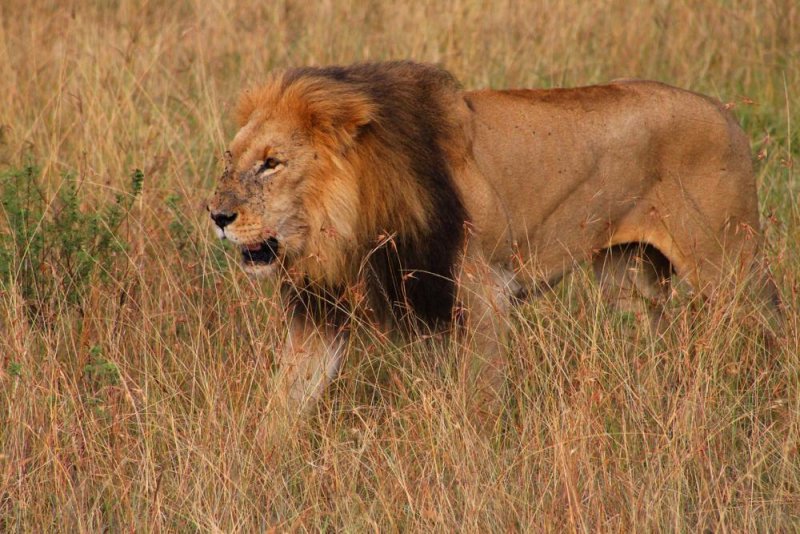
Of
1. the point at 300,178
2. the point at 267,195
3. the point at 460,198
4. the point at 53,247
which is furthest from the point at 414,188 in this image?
the point at 53,247

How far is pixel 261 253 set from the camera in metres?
4.02

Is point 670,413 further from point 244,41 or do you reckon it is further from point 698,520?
point 244,41

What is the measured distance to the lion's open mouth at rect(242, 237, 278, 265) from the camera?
398 centimetres

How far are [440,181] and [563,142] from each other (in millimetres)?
580

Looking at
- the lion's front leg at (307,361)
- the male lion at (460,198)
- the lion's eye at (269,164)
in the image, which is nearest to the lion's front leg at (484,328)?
the male lion at (460,198)

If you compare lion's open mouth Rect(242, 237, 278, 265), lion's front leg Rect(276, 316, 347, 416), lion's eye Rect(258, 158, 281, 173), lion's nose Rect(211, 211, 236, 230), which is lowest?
lion's front leg Rect(276, 316, 347, 416)

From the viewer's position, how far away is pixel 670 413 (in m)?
3.66

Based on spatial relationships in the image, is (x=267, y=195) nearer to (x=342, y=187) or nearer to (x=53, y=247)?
(x=342, y=187)

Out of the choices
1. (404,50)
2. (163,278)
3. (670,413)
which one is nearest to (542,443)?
(670,413)

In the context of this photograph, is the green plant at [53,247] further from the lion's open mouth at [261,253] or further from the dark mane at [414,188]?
the dark mane at [414,188]

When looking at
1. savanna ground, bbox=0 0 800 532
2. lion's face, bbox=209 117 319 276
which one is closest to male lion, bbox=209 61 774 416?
lion's face, bbox=209 117 319 276

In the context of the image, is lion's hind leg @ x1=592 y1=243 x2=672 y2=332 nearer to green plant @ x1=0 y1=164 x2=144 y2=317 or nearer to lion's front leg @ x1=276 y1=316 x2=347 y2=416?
lion's front leg @ x1=276 y1=316 x2=347 y2=416

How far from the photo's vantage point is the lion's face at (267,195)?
154 inches

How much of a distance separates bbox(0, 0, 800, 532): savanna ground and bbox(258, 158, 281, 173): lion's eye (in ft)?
1.33
